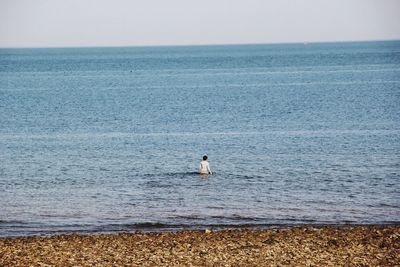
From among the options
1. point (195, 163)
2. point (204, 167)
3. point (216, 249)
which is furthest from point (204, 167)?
point (216, 249)

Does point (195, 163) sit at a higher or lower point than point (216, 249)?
lower

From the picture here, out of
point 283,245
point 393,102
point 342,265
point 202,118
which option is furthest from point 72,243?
point 393,102

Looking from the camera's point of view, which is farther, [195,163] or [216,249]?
[195,163]

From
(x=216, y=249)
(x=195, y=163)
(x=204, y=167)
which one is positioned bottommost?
(x=195, y=163)

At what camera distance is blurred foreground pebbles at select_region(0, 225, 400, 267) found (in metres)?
17.9

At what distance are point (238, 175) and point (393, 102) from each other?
41837 millimetres

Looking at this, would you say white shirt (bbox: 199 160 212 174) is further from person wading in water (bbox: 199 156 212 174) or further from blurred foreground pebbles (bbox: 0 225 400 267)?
blurred foreground pebbles (bbox: 0 225 400 267)

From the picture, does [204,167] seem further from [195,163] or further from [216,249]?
[216,249]

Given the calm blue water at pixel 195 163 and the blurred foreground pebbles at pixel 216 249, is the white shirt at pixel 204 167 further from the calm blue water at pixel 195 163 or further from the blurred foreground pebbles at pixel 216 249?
the blurred foreground pebbles at pixel 216 249

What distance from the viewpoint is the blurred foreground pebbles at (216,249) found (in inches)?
705

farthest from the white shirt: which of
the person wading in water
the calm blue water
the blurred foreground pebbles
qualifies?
the blurred foreground pebbles

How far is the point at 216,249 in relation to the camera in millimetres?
19453

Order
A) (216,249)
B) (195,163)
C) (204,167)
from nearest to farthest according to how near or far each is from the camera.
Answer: (216,249), (204,167), (195,163)

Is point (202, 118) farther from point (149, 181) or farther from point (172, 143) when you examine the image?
point (149, 181)
